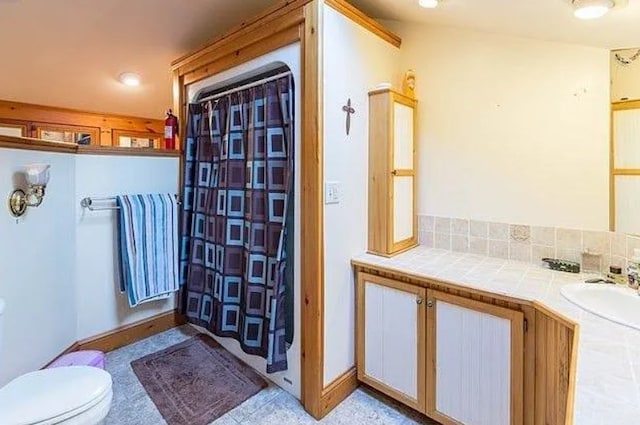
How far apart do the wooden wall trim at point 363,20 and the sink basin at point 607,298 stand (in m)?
1.65

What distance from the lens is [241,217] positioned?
7.10ft

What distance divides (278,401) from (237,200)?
3.89 feet

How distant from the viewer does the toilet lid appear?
1210 millimetres

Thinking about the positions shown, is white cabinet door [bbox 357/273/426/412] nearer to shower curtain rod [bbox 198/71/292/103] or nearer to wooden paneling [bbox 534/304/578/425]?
wooden paneling [bbox 534/304/578/425]

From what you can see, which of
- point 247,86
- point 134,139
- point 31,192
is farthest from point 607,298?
point 134,139

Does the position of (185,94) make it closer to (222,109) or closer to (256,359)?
(222,109)

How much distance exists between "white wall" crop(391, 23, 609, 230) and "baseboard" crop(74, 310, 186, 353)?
7.00 feet

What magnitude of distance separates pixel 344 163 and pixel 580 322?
120 cm

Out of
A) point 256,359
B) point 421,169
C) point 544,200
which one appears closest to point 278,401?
point 256,359

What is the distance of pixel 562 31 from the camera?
5.33 ft

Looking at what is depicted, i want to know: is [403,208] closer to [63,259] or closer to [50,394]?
[50,394]

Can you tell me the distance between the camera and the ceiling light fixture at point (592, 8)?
132cm

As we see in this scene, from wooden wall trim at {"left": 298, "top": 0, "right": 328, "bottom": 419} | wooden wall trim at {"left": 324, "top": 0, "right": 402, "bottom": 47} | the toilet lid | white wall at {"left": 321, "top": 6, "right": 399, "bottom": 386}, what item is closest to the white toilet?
the toilet lid

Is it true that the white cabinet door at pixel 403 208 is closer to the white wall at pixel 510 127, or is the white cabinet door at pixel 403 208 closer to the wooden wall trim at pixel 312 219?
the white wall at pixel 510 127
